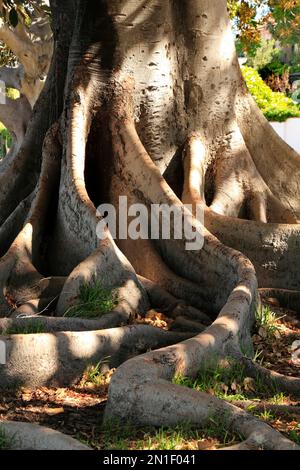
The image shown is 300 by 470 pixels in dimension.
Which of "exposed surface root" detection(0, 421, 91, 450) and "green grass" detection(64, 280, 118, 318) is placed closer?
"exposed surface root" detection(0, 421, 91, 450)

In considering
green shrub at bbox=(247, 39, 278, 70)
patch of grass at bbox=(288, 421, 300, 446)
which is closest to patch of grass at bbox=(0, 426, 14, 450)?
patch of grass at bbox=(288, 421, 300, 446)

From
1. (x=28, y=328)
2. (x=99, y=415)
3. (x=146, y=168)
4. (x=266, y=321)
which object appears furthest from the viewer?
(x=146, y=168)

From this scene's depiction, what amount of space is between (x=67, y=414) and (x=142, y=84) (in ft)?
13.8

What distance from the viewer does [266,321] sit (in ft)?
22.3

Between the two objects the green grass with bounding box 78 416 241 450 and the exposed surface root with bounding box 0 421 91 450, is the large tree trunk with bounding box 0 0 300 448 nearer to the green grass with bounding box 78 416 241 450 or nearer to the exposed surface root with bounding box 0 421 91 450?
the green grass with bounding box 78 416 241 450

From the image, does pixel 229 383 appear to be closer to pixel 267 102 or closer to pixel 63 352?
pixel 63 352

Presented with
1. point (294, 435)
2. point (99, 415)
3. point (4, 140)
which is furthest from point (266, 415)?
point (4, 140)

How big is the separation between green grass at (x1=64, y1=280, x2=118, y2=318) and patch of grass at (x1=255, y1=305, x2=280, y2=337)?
3.85ft

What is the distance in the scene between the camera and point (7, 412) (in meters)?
4.80

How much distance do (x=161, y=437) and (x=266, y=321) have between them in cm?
272

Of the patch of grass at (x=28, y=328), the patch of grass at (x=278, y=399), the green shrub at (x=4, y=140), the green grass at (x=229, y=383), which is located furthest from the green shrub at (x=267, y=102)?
the green shrub at (x=4, y=140)

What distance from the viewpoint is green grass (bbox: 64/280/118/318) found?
20.6 ft

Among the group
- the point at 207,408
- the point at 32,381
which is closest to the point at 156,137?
the point at 32,381
